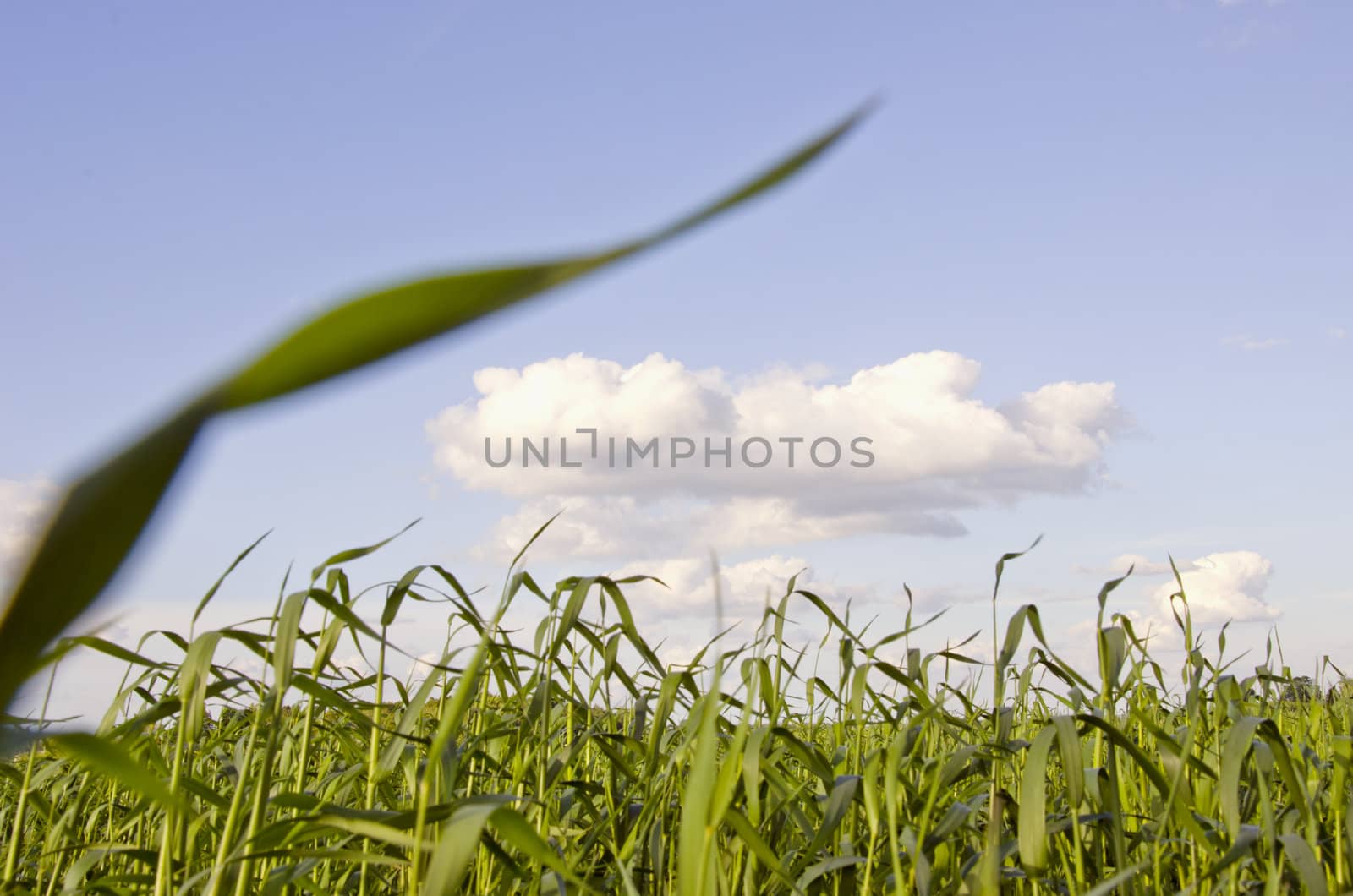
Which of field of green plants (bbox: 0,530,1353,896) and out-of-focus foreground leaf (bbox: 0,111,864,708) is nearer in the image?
out-of-focus foreground leaf (bbox: 0,111,864,708)

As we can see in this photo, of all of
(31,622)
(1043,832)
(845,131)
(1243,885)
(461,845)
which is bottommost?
(1243,885)

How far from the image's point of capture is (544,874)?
6.31 feet

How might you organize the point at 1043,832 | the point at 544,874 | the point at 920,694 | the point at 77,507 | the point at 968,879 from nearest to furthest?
the point at 77,507 < the point at 1043,832 < the point at 968,879 < the point at 544,874 < the point at 920,694

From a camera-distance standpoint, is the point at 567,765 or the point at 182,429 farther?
the point at 567,765

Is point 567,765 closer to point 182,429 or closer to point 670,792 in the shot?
point 670,792

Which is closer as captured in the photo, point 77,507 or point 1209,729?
point 77,507

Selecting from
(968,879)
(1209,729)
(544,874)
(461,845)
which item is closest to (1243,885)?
(968,879)

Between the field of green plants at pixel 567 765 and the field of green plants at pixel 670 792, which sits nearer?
the field of green plants at pixel 567 765

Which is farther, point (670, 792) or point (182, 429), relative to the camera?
point (670, 792)

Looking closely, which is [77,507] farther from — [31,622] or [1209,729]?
[1209,729]

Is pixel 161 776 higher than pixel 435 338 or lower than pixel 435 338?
lower

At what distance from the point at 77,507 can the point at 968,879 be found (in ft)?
6.07

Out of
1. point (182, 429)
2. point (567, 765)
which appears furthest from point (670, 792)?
point (182, 429)

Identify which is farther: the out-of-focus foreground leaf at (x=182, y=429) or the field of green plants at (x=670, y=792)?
the field of green plants at (x=670, y=792)
